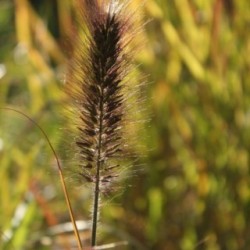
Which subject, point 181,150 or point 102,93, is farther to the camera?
point 181,150

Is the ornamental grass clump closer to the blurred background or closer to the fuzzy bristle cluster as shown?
the fuzzy bristle cluster

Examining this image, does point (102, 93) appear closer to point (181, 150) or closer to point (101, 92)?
point (101, 92)

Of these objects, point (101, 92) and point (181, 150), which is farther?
point (181, 150)

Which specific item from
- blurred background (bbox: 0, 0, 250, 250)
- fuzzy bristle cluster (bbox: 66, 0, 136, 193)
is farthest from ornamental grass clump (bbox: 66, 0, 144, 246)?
blurred background (bbox: 0, 0, 250, 250)

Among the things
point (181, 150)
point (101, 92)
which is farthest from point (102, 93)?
point (181, 150)

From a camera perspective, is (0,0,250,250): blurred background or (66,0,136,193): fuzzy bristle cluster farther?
(0,0,250,250): blurred background

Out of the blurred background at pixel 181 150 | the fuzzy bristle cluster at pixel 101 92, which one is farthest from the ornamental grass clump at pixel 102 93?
the blurred background at pixel 181 150
